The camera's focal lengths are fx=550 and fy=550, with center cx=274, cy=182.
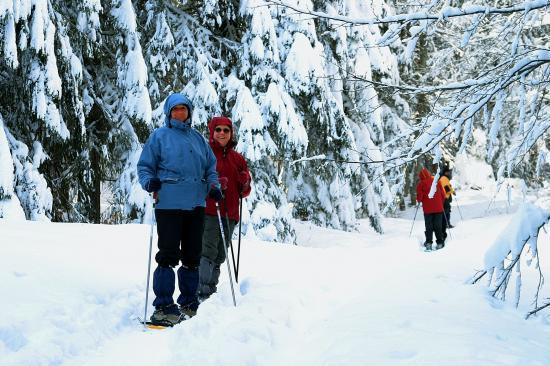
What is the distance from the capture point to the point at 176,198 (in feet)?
14.6

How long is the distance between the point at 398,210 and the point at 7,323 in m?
21.7

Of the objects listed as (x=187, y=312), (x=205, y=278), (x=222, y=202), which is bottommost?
(x=187, y=312)

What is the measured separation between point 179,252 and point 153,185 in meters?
0.63

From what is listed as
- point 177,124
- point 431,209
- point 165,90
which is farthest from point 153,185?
point 431,209

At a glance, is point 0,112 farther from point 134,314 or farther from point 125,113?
point 134,314

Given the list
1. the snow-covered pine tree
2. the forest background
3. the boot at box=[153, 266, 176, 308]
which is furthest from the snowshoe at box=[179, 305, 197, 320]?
the snow-covered pine tree

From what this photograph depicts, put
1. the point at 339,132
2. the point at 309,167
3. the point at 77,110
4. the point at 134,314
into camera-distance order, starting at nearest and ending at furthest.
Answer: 1. the point at 134,314
2. the point at 77,110
3. the point at 339,132
4. the point at 309,167

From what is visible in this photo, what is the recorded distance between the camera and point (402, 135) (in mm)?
3676

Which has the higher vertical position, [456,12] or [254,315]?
[456,12]

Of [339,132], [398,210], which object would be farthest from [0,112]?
[398,210]

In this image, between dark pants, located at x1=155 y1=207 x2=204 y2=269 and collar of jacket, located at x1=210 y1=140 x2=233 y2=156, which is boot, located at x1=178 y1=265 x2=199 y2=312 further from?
collar of jacket, located at x1=210 y1=140 x2=233 y2=156

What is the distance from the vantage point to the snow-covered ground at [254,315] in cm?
331

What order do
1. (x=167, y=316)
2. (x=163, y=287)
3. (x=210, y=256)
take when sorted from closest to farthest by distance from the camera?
(x=167, y=316)
(x=163, y=287)
(x=210, y=256)

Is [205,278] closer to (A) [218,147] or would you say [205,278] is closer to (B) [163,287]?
(B) [163,287]
